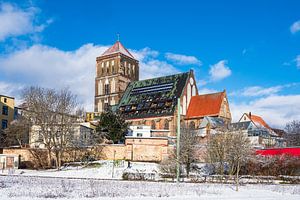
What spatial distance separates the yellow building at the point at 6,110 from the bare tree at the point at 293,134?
51069 millimetres

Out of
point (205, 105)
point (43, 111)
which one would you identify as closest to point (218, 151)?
point (43, 111)

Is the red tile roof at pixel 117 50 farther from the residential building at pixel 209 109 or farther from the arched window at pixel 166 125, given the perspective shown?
the arched window at pixel 166 125

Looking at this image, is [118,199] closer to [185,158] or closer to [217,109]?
[185,158]

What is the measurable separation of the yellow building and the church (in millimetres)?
17765

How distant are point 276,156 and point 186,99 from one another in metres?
34.6

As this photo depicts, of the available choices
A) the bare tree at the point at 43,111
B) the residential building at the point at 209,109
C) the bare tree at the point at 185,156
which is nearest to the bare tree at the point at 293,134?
the residential building at the point at 209,109

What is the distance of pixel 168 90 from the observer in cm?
8125

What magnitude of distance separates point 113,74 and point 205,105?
28.7 meters

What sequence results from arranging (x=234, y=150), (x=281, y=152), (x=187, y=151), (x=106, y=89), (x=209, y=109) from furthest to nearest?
(x=106, y=89) < (x=209, y=109) < (x=281, y=152) < (x=187, y=151) < (x=234, y=150)

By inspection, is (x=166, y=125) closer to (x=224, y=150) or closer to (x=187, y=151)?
(x=187, y=151)

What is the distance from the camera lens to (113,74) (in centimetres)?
9669

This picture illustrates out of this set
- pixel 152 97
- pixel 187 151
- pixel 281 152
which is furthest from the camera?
pixel 152 97

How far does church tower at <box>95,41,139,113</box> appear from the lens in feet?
312

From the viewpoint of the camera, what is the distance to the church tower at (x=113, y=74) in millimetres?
95125
